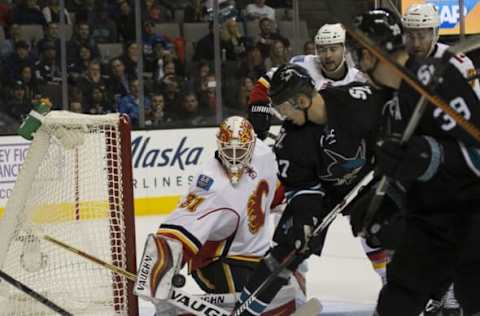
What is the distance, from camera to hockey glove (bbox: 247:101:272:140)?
4930mm

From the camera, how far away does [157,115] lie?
781 cm

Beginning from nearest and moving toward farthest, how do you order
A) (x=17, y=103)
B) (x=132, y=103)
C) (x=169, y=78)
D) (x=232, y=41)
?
(x=17, y=103) < (x=132, y=103) < (x=169, y=78) < (x=232, y=41)

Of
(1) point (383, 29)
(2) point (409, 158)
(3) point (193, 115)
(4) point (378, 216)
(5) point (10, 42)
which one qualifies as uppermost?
(1) point (383, 29)

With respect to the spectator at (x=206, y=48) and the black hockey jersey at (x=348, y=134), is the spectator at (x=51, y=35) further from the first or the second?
the black hockey jersey at (x=348, y=134)

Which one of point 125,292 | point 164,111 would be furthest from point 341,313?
point 164,111

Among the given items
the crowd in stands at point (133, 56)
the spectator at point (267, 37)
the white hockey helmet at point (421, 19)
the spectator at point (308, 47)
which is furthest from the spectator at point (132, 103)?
the white hockey helmet at point (421, 19)

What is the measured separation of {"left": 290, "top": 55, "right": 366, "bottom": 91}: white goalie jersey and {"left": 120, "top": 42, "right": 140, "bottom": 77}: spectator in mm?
3472

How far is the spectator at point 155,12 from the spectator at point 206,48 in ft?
0.95

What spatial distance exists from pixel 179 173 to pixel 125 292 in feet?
11.7

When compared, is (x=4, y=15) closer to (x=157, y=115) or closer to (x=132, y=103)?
(x=132, y=103)

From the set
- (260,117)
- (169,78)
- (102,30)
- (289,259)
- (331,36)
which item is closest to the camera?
(289,259)

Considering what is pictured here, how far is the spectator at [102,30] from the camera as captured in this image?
788 cm

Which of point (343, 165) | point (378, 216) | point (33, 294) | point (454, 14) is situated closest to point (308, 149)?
point (343, 165)

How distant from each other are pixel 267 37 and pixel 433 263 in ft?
18.4
